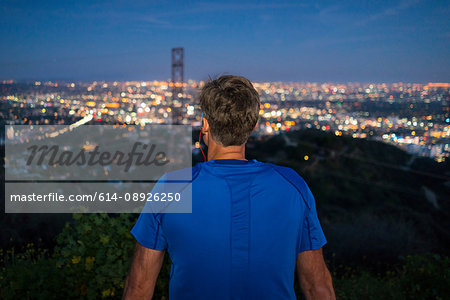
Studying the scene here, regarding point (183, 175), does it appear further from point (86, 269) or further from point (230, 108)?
point (86, 269)

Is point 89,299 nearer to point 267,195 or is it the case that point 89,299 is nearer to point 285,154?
point 267,195

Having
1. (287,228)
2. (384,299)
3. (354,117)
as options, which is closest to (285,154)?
(354,117)

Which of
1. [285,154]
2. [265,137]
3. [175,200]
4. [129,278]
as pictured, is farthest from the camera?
[265,137]

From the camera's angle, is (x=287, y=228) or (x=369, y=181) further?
(x=369, y=181)

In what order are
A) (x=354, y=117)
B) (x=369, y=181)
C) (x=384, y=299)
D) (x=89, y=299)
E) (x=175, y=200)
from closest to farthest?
(x=175, y=200)
(x=89, y=299)
(x=384, y=299)
(x=369, y=181)
(x=354, y=117)

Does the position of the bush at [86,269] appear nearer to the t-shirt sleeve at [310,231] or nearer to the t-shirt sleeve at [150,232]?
the t-shirt sleeve at [150,232]

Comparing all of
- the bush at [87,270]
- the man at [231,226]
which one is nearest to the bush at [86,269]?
the bush at [87,270]

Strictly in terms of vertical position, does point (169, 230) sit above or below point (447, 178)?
above

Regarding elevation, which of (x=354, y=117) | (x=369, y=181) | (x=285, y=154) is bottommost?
(x=369, y=181)

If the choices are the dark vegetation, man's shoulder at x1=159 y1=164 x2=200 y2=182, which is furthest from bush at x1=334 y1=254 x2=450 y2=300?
man's shoulder at x1=159 y1=164 x2=200 y2=182

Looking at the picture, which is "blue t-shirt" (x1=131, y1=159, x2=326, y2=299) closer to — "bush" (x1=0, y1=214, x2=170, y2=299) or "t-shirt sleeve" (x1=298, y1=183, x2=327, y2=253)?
"t-shirt sleeve" (x1=298, y1=183, x2=327, y2=253)
